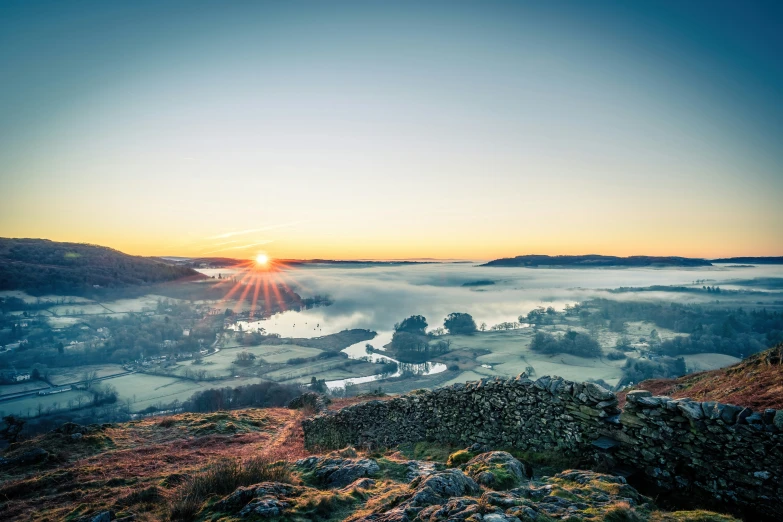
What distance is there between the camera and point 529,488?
6.26 metres

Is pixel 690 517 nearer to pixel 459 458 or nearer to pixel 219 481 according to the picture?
pixel 459 458

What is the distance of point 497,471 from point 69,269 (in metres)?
123

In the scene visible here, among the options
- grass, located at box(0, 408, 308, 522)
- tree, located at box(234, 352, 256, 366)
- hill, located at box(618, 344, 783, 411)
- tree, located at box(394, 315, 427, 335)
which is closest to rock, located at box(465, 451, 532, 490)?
grass, located at box(0, 408, 308, 522)

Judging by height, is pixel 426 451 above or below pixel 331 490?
below

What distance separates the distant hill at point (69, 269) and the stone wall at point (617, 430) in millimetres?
108779

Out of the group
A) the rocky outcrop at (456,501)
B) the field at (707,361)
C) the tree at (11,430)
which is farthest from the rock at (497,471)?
the field at (707,361)

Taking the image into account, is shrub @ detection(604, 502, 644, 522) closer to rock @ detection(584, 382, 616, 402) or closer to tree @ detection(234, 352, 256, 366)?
rock @ detection(584, 382, 616, 402)

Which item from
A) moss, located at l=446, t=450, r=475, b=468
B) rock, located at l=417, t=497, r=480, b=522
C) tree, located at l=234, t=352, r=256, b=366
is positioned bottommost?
tree, located at l=234, t=352, r=256, b=366

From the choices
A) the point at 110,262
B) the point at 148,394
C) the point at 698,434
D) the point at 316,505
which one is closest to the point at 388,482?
the point at 316,505

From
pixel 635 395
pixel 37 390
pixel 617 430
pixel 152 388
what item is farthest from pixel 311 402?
pixel 37 390

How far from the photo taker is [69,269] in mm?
90438

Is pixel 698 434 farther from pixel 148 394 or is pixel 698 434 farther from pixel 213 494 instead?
pixel 148 394

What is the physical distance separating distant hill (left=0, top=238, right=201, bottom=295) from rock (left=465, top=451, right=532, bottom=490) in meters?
115

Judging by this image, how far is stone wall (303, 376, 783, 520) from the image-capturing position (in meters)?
6.19
